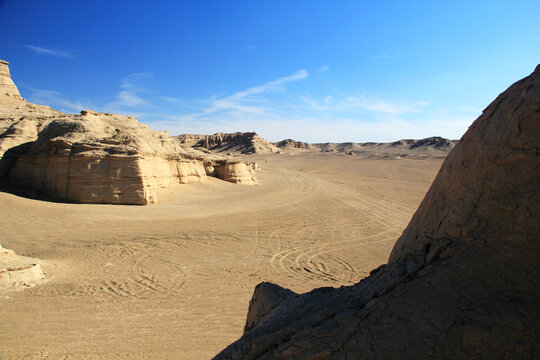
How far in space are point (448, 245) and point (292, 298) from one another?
1.44 meters

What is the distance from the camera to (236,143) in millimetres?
84000

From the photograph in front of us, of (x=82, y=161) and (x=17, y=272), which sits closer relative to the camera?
(x=17, y=272)

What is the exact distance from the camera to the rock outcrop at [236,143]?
262 feet

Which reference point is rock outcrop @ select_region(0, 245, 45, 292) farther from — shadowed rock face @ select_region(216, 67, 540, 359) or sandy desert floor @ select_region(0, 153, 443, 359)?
shadowed rock face @ select_region(216, 67, 540, 359)

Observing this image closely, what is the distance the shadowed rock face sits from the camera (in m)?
1.76

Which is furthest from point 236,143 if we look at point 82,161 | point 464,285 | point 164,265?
point 464,285

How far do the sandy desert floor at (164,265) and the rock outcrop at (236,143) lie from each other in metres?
64.5

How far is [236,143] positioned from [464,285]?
83477 millimetres

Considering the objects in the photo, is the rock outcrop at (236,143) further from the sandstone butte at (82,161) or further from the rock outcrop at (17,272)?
the rock outcrop at (17,272)

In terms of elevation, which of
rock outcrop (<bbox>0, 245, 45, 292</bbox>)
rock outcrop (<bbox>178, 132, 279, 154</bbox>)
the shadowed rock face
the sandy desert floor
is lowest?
the sandy desert floor

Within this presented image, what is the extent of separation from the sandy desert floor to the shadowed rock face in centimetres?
277

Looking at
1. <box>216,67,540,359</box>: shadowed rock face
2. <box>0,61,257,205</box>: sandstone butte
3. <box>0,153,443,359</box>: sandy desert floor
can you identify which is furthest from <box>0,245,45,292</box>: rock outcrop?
<box>0,61,257,205</box>: sandstone butte

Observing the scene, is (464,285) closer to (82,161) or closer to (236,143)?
(82,161)

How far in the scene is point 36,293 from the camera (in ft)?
19.2
